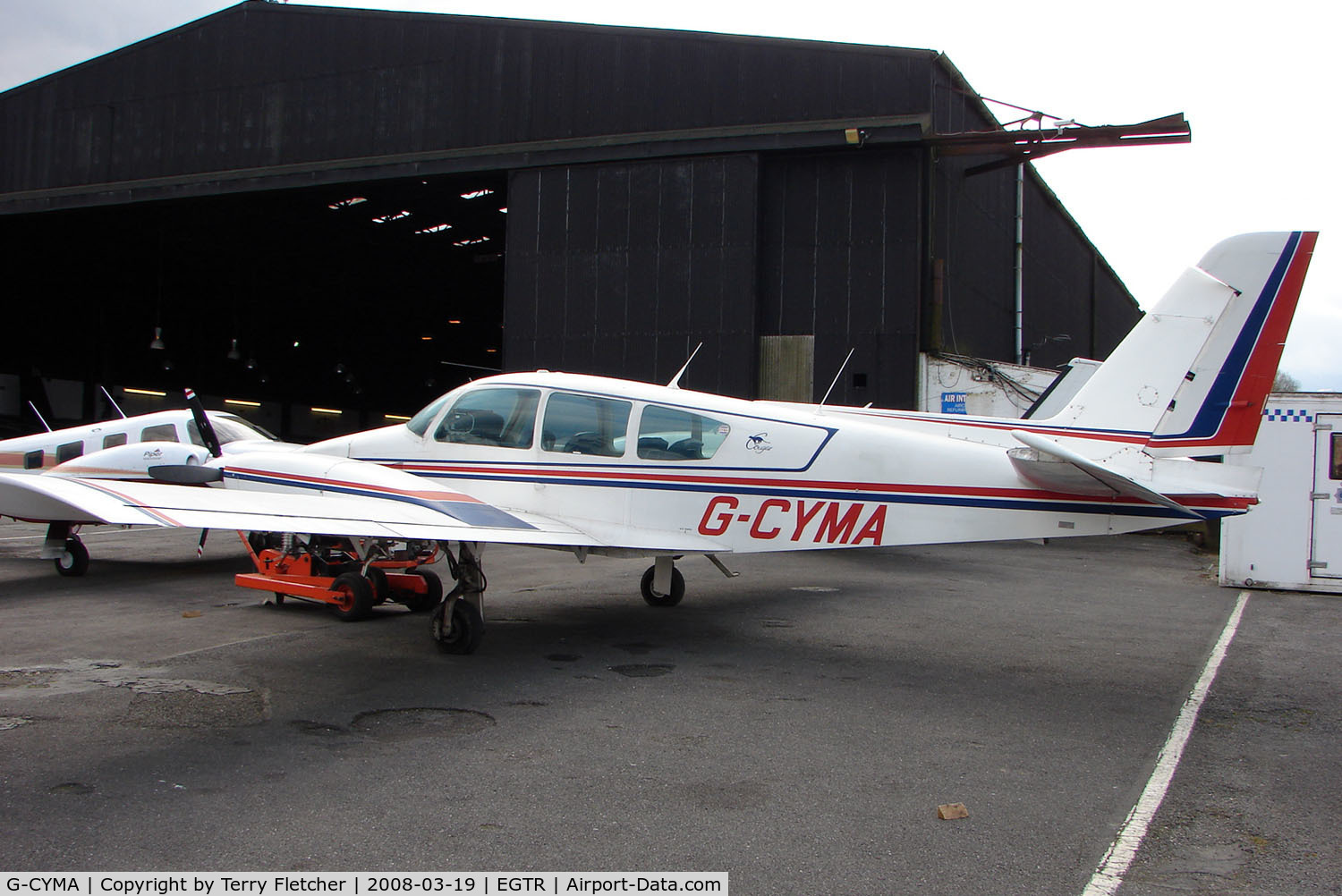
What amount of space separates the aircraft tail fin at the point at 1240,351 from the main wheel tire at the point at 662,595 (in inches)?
203

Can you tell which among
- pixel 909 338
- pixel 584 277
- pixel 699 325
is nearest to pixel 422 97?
pixel 584 277

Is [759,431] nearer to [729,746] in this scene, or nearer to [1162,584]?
[729,746]

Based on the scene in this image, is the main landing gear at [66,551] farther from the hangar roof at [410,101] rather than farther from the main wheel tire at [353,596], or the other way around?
the hangar roof at [410,101]

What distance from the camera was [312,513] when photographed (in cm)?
712

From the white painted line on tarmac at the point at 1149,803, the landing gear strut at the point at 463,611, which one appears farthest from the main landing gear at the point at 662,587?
the white painted line on tarmac at the point at 1149,803

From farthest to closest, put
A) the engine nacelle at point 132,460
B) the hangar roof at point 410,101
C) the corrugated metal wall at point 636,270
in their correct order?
the corrugated metal wall at point 636,270 → the hangar roof at point 410,101 → the engine nacelle at point 132,460

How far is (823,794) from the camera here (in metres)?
4.89

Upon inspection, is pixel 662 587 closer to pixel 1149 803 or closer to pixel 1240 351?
pixel 1240 351

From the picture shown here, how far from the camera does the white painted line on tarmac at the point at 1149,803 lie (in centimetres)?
394

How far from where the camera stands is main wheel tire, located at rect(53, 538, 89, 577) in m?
12.6

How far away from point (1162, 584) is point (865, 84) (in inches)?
456

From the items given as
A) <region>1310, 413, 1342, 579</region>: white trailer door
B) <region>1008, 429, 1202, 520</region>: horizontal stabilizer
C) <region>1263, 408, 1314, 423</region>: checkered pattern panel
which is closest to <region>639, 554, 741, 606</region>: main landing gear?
<region>1008, 429, 1202, 520</region>: horizontal stabilizer

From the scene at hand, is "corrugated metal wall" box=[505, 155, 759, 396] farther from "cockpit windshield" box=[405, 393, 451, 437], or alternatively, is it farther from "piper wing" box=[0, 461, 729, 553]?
"piper wing" box=[0, 461, 729, 553]

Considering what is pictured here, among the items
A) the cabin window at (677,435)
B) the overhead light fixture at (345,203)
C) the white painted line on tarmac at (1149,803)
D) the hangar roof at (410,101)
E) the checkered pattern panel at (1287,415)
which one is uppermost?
the hangar roof at (410,101)
